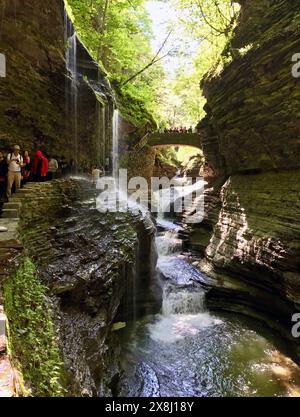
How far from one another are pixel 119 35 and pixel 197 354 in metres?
21.3

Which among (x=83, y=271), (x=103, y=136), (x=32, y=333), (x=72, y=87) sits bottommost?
(x=32, y=333)

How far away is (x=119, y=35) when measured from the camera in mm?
21984

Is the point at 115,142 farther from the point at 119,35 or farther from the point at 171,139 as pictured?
the point at 119,35

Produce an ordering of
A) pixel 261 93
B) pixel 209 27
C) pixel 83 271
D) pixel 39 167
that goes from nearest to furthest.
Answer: pixel 83 271 < pixel 39 167 < pixel 261 93 < pixel 209 27

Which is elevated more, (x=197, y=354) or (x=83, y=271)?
(x=83, y=271)

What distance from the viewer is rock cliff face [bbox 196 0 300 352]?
399 inches

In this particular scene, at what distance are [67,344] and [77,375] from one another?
70cm

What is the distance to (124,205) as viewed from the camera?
12234 mm

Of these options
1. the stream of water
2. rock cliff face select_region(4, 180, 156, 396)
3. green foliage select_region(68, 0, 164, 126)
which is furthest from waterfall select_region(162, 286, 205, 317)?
green foliage select_region(68, 0, 164, 126)

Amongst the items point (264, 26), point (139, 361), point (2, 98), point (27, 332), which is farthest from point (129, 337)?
point (264, 26)

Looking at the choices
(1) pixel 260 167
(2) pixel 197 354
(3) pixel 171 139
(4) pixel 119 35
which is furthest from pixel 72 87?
(2) pixel 197 354

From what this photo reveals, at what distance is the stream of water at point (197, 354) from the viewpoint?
7.84 meters

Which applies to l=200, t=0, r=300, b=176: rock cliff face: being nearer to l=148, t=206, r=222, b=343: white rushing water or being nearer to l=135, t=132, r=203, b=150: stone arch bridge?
l=148, t=206, r=222, b=343: white rushing water

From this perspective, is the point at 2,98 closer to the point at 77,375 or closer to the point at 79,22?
the point at 77,375
